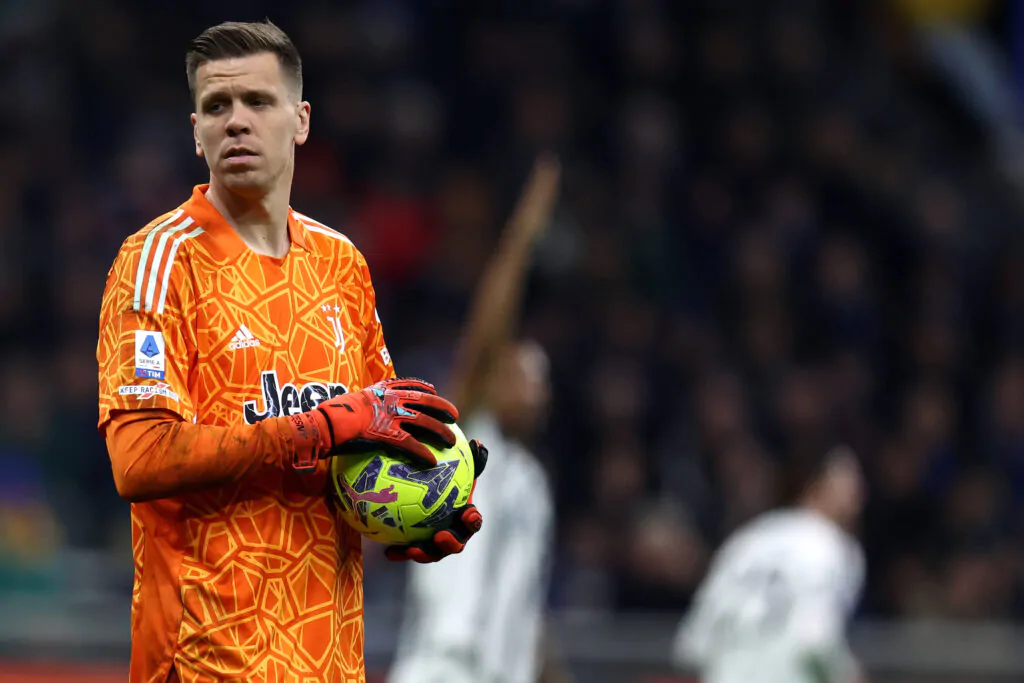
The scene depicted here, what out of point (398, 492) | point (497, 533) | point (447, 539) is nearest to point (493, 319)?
point (497, 533)

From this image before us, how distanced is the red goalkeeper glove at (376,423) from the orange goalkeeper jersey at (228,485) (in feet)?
0.29

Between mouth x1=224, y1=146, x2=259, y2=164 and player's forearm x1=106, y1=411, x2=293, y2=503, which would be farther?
mouth x1=224, y1=146, x2=259, y2=164

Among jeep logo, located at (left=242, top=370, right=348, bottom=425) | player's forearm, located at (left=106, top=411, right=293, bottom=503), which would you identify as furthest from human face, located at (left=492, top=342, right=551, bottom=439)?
player's forearm, located at (left=106, top=411, right=293, bottom=503)

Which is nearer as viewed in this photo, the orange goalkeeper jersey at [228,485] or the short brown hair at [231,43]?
the orange goalkeeper jersey at [228,485]

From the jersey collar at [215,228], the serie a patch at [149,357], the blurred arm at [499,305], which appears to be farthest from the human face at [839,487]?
the serie a patch at [149,357]

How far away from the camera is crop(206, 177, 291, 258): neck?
10.7 ft

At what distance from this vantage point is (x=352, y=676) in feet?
10.7

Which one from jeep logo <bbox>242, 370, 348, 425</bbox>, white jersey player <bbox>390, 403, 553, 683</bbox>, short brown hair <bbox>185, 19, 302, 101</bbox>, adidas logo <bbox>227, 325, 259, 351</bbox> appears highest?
short brown hair <bbox>185, 19, 302, 101</bbox>

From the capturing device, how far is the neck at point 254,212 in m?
3.25

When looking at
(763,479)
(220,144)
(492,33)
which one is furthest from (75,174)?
(220,144)

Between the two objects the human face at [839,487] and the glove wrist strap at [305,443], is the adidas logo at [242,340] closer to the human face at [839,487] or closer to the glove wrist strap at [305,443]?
the glove wrist strap at [305,443]

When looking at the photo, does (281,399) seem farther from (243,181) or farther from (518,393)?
(518,393)

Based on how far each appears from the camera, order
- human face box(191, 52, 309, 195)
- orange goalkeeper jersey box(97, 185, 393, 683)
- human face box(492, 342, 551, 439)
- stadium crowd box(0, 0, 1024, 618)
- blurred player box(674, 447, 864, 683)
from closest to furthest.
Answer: orange goalkeeper jersey box(97, 185, 393, 683) < human face box(191, 52, 309, 195) < human face box(492, 342, 551, 439) < blurred player box(674, 447, 864, 683) < stadium crowd box(0, 0, 1024, 618)

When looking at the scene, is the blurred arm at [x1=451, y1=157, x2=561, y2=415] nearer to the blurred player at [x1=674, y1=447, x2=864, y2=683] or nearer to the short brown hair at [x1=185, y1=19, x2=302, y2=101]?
the short brown hair at [x1=185, y1=19, x2=302, y2=101]
